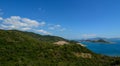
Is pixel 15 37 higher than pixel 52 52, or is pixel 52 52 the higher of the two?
pixel 15 37

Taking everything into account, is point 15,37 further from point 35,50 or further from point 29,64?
point 29,64

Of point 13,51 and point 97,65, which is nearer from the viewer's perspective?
point 97,65

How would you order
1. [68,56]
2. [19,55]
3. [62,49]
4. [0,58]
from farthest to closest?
[62,49] < [68,56] < [19,55] < [0,58]

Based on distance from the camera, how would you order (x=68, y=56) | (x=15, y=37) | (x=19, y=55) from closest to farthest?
(x=19, y=55)
(x=68, y=56)
(x=15, y=37)

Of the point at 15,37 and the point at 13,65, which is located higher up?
the point at 15,37

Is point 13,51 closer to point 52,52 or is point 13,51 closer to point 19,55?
point 19,55

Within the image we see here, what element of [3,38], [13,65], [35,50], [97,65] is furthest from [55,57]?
[3,38]

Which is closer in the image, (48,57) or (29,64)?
(29,64)

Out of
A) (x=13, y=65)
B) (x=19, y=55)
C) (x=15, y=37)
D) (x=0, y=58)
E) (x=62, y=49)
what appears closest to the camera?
(x=13, y=65)

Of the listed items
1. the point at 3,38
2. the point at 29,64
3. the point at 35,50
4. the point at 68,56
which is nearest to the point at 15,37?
the point at 3,38
